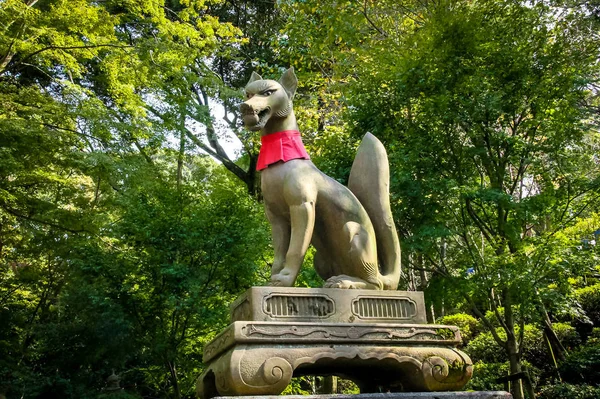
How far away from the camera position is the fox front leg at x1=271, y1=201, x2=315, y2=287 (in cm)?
431

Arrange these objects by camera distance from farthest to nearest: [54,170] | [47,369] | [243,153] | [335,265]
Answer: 1. [243,153]
2. [47,369]
3. [54,170]
4. [335,265]

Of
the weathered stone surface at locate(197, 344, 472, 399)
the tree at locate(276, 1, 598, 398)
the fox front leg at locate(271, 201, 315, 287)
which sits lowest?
the weathered stone surface at locate(197, 344, 472, 399)

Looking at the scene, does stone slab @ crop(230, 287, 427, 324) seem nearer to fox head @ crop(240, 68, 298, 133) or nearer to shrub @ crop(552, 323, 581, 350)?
fox head @ crop(240, 68, 298, 133)

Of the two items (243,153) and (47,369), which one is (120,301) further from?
(243,153)

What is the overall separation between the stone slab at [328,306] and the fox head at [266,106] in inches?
53.1

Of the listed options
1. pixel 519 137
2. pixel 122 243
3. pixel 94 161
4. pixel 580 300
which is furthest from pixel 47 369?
pixel 580 300

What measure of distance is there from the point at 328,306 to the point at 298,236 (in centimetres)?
57

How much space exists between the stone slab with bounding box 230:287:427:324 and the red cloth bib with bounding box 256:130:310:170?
110 centimetres

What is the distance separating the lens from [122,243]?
13.0 m

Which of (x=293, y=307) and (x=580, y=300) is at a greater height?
(x=580, y=300)

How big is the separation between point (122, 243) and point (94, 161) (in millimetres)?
1986

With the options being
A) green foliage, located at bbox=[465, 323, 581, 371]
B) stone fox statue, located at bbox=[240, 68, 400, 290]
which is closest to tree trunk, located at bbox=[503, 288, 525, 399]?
green foliage, located at bbox=[465, 323, 581, 371]

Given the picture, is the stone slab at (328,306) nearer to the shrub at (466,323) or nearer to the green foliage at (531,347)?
the green foliage at (531,347)

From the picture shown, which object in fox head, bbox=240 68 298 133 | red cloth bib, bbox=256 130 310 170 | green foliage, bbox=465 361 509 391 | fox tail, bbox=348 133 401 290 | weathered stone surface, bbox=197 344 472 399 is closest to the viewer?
weathered stone surface, bbox=197 344 472 399
